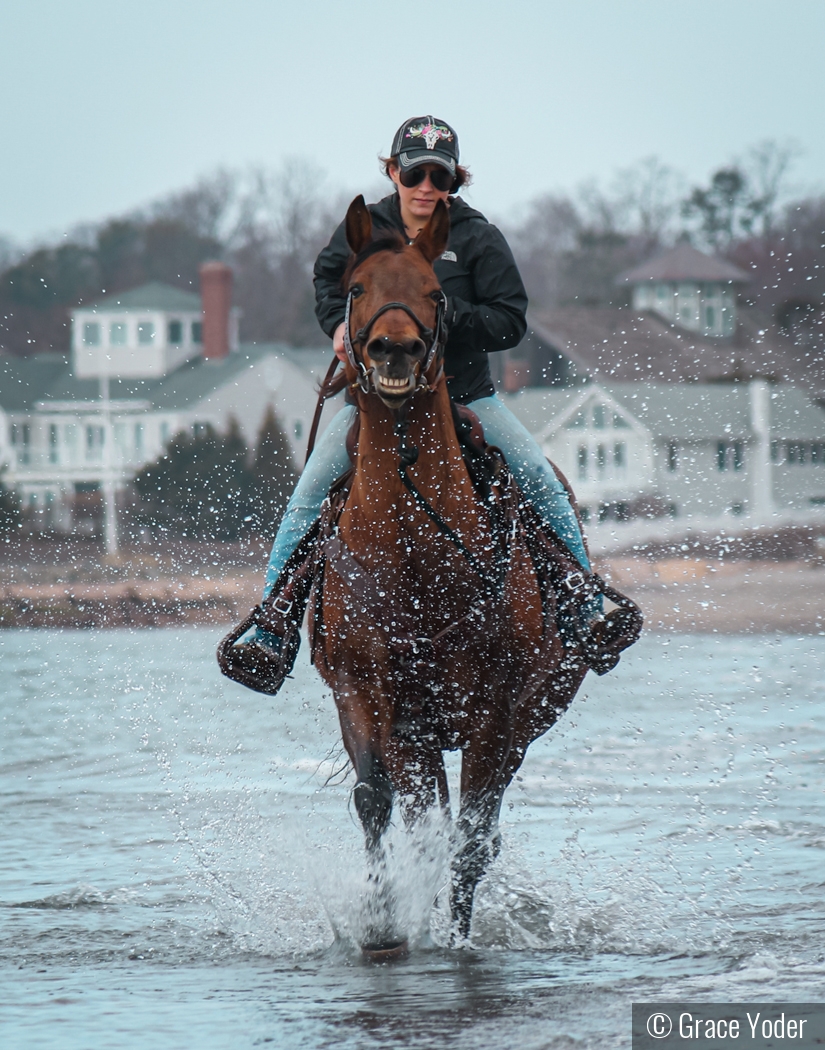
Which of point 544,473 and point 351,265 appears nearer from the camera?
point 351,265

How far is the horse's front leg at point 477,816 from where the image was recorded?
752 centimetres

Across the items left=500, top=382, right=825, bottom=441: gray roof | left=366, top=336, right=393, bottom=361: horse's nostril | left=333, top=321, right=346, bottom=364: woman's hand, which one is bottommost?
left=366, top=336, right=393, bottom=361: horse's nostril

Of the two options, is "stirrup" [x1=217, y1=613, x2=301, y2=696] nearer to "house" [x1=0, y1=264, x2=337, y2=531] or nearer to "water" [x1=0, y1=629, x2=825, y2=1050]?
"water" [x1=0, y1=629, x2=825, y2=1050]

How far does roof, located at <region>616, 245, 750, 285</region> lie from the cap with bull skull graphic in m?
75.6

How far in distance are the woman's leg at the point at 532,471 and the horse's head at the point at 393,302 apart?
123 cm

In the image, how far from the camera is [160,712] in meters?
20.2

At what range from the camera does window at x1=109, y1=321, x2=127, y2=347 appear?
70375mm

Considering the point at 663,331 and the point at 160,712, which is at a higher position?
the point at 663,331

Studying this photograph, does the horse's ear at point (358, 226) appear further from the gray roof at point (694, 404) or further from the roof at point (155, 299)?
the roof at point (155, 299)

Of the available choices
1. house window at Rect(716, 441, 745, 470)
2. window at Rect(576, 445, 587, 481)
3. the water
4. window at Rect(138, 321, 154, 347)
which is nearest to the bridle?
the water

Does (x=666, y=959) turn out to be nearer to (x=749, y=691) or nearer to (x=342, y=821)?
(x=342, y=821)

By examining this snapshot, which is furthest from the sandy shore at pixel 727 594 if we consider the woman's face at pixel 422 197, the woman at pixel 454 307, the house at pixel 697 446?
the woman's face at pixel 422 197

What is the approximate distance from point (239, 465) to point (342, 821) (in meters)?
40.1

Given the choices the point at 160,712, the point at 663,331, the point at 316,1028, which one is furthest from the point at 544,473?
the point at 663,331
